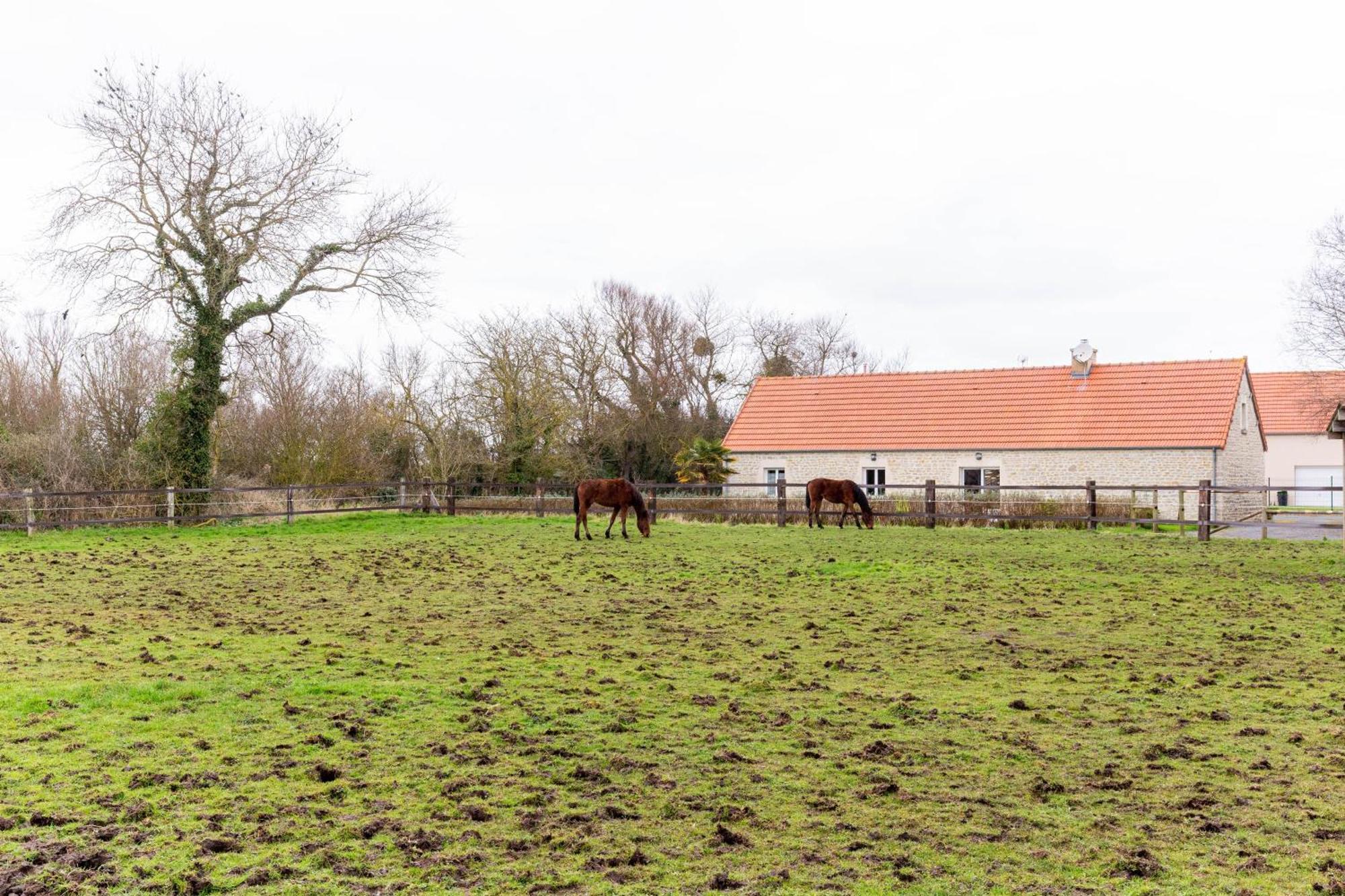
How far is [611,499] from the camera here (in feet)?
61.9

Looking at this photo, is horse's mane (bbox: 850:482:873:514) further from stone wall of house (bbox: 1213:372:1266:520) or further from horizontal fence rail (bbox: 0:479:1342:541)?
stone wall of house (bbox: 1213:372:1266:520)

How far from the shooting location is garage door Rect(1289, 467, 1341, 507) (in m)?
A: 39.4

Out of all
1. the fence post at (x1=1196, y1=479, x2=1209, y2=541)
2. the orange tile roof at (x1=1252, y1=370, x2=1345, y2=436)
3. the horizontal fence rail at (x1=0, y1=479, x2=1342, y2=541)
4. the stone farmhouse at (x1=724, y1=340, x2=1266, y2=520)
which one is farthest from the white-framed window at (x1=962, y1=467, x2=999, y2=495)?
the orange tile roof at (x1=1252, y1=370, x2=1345, y2=436)

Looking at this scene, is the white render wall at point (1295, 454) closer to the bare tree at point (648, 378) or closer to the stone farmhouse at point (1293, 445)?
the stone farmhouse at point (1293, 445)

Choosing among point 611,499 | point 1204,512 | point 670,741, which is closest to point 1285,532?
point 1204,512

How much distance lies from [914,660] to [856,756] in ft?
8.33

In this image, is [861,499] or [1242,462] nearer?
[861,499]

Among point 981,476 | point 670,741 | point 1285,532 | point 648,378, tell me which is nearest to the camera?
point 670,741

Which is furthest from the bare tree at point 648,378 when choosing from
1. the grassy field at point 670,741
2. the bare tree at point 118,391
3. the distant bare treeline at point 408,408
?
the grassy field at point 670,741

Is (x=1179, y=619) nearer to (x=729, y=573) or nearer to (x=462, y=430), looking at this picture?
(x=729, y=573)

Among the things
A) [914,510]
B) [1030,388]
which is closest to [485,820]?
[914,510]

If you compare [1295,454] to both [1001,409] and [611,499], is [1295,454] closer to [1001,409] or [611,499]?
[1001,409]

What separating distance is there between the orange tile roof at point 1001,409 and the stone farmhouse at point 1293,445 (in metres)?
15.4

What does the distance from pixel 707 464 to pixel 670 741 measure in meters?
26.8
